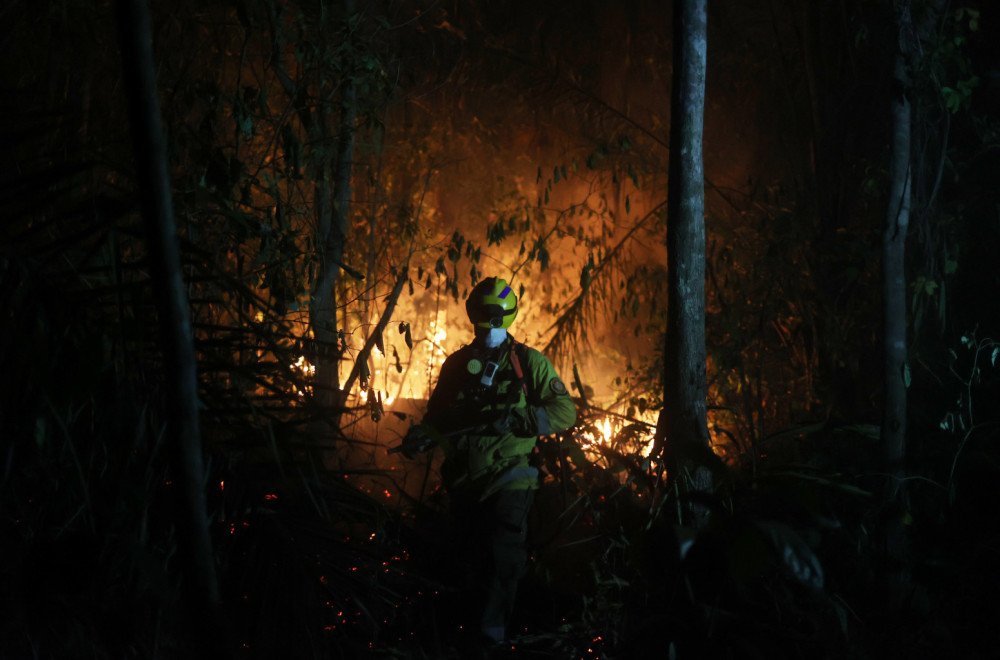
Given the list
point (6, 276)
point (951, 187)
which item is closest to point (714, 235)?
point (951, 187)

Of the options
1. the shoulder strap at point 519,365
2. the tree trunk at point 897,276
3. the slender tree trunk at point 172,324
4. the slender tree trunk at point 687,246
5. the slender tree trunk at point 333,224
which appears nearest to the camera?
the slender tree trunk at point 172,324

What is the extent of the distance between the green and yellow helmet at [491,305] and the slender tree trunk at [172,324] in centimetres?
287

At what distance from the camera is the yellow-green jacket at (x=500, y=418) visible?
409 cm

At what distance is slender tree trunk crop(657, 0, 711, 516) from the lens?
360 cm

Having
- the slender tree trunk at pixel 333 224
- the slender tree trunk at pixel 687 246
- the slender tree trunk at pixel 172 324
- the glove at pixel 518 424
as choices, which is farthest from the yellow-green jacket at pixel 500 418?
the slender tree trunk at pixel 172 324

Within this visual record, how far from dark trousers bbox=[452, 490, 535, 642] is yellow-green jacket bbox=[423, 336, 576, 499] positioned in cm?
10

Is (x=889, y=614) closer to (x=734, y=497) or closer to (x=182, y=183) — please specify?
(x=734, y=497)

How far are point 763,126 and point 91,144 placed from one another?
21.3 ft

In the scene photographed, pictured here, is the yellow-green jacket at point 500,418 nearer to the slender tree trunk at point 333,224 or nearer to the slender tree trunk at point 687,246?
the slender tree trunk at point 687,246

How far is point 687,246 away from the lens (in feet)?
11.9

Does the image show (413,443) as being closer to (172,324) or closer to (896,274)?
(172,324)

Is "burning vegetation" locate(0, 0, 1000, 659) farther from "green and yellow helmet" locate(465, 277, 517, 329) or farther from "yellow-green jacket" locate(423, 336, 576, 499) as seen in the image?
"green and yellow helmet" locate(465, 277, 517, 329)

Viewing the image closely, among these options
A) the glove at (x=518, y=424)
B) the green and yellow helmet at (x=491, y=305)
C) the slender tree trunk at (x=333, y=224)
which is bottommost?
the glove at (x=518, y=424)

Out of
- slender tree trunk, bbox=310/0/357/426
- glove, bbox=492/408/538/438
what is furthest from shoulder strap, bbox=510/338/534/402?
slender tree trunk, bbox=310/0/357/426
